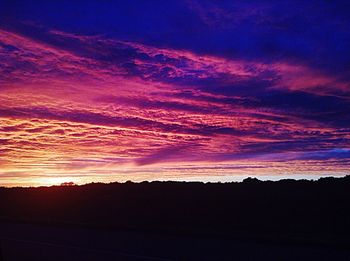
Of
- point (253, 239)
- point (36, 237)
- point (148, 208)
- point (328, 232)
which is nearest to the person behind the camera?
point (253, 239)

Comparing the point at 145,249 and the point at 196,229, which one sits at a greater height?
the point at 196,229

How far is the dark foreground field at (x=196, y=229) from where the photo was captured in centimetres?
1302

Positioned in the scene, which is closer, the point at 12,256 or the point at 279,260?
the point at 279,260

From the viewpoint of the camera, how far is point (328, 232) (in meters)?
19.9

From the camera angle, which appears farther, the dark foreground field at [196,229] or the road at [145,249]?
the dark foreground field at [196,229]

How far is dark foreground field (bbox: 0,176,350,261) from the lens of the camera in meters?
13.0

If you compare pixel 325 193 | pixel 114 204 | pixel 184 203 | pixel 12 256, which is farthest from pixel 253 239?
pixel 114 204

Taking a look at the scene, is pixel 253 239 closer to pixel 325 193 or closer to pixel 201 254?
pixel 201 254

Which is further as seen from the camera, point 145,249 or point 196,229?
point 196,229

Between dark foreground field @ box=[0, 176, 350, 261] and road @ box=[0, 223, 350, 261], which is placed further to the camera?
dark foreground field @ box=[0, 176, 350, 261]

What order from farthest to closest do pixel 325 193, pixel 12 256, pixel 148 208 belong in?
1. pixel 148 208
2. pixel 325 193
3. pixel 12 256

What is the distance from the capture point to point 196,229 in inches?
808

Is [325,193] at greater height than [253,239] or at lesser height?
greater

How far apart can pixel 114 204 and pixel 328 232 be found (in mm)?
19568
